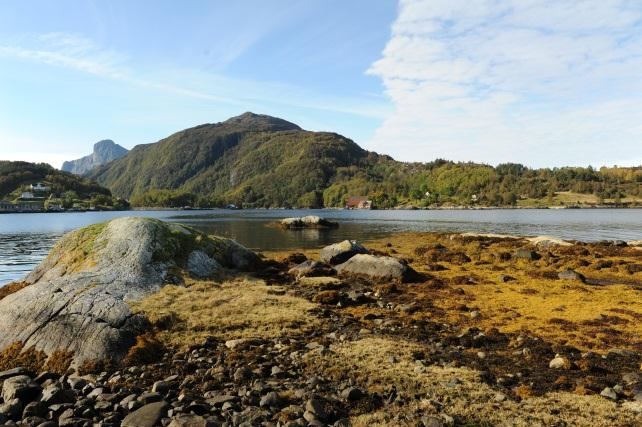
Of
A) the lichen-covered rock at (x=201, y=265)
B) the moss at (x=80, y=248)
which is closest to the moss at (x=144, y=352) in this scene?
the moss at (x=80, y=248)

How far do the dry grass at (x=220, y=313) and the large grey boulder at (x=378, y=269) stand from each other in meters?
8.58

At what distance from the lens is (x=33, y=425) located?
1016cm

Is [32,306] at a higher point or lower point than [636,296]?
higher

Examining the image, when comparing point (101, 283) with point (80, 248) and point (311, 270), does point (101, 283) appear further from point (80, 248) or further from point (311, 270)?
point (311, 270)

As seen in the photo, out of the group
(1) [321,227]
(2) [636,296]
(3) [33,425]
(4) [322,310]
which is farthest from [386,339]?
(1) [321,227]

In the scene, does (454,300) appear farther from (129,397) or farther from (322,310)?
(129,397)

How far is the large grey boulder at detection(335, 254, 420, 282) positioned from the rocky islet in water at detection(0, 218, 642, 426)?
2.34 ft

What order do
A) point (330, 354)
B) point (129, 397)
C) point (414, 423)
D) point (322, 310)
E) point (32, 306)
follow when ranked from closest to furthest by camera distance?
point (414, 423), point (129, 397), point (330, 354), point (32, 306), point (322, 310)

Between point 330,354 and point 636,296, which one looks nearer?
point 330,354

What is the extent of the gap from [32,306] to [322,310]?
12620mm

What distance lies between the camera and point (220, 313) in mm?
18703

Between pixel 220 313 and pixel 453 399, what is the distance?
37.3 feet

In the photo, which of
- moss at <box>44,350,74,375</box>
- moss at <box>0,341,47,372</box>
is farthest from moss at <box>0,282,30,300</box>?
moss at <box>44,350,74,375</box>

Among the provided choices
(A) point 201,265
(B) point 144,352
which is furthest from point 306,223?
(B) point 144,352
